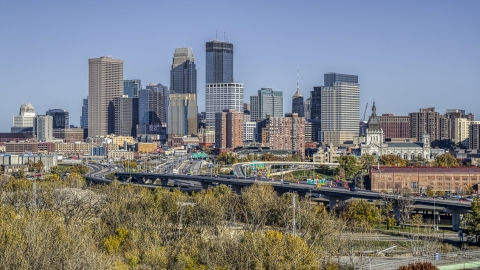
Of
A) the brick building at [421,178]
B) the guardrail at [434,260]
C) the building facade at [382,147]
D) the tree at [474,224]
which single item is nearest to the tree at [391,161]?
the building facade at [382,147]

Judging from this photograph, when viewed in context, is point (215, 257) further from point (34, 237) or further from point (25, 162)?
point (25, 162)

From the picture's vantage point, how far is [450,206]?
65312 millimetres

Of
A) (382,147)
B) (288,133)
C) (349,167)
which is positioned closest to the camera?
(349,167)

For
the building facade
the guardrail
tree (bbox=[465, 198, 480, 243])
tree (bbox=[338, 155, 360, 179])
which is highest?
the building facade

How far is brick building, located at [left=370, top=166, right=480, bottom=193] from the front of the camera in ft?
319

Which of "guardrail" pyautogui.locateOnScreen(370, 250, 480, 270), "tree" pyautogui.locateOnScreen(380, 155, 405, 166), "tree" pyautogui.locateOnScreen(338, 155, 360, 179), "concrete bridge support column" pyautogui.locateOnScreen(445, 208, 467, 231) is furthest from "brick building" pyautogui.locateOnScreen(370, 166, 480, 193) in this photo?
"guardrail" pyautogui.locateOnScreen(370, 250, 480, 270)

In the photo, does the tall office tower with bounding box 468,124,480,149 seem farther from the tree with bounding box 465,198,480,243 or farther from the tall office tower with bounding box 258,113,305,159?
the tree with bounding box 465,198,480,243

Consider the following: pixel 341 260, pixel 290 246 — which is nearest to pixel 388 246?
pixel 341 260

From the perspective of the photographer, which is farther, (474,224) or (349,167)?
(349,167)

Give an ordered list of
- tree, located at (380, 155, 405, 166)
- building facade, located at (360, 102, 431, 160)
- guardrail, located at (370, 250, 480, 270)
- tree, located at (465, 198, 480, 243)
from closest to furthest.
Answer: guardrail, located at (370, 250, 480, 270), tree, located at (465, 198, 480, 243), tree, located at (380, 155, 405, 166), building facade, located at (360, 102, 431, 160)

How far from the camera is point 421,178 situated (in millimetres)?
98312

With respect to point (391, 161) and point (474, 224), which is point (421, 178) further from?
point (474, 224)

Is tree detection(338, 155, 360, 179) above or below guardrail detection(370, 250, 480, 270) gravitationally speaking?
above

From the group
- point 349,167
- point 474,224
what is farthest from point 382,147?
point 474,224
